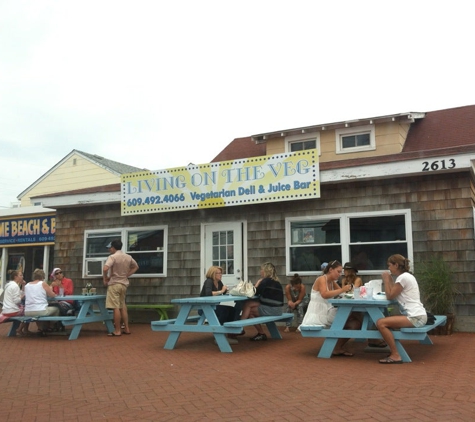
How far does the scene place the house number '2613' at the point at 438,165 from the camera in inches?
386

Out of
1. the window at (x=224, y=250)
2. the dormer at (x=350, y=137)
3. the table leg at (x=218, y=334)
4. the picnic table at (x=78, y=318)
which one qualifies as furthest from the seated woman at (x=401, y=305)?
the dormer at (x=350, y=137)

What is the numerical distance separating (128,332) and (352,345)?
4.41 m

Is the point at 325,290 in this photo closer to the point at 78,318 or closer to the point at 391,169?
the point at 391,169

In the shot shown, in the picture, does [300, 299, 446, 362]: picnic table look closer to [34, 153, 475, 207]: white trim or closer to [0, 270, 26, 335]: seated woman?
[34, 153, 475, 207]: white trim

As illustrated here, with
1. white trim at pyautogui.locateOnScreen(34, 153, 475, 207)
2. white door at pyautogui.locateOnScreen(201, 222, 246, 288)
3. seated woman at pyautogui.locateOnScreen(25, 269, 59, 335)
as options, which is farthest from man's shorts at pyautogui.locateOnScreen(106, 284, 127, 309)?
white trim at pyautogui.locateOnScreen(34, 153, 475, 207)

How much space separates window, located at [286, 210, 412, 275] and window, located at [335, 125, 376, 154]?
14.9 feet

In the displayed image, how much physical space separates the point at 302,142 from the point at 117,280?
7753 millimetres

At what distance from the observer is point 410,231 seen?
34.2ft

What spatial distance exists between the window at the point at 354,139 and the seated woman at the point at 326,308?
7.97 metres

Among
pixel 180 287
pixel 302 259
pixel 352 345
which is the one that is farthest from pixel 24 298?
pixel 352 345

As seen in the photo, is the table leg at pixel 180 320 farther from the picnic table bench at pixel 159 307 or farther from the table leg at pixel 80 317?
the picnic table bench at pixel 159 307

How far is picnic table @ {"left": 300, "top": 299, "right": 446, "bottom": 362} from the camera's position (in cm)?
709

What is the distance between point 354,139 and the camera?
15.5 m

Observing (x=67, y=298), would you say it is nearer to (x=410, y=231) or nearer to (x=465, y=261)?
(x=410, y=231)
